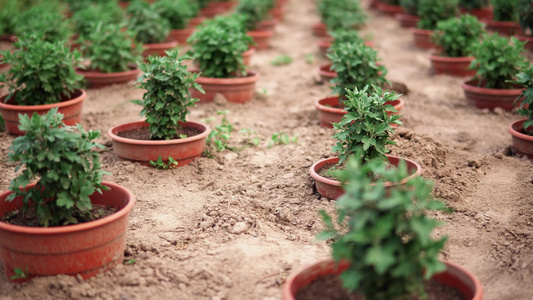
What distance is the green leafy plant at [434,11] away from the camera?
10609 millimetres

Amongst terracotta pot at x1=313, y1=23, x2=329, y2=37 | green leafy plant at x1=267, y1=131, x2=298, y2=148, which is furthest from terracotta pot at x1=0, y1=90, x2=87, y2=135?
terracotta pot at x1=313, y1=23, x2=329, y2=37

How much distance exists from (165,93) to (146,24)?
14.2 ft

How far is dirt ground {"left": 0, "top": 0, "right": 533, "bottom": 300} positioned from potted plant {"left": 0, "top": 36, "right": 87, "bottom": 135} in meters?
0.39

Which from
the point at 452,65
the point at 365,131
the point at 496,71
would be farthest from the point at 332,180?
the point at 452,65

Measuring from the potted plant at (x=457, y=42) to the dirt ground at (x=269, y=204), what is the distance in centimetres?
101

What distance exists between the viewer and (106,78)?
814 centimetres

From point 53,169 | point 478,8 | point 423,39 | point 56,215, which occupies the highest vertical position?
point 478,8

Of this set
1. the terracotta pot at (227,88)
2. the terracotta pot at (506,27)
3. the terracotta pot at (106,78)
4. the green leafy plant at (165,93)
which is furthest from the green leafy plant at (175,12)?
the terracotta pot at (506,27)

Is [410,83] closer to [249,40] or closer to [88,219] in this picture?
[249,40]

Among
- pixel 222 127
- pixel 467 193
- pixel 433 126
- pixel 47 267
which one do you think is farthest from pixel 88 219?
pixel 433 126

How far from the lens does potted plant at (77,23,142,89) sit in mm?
7926

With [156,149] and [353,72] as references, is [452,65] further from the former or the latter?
[156,149]

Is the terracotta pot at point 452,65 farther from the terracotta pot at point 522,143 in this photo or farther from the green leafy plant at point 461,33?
the terracotta pot at point 522,143

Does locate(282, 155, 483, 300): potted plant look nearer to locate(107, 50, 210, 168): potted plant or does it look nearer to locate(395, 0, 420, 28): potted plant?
locate(107, 50, 210, 168): potted plant
